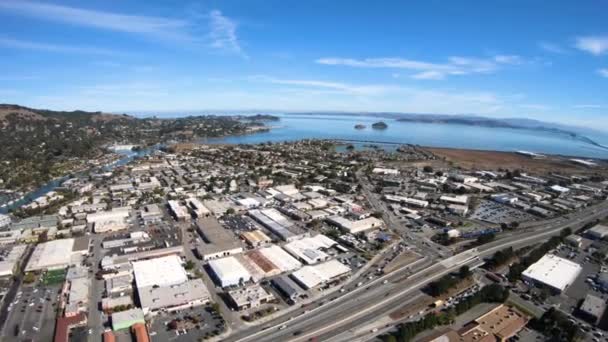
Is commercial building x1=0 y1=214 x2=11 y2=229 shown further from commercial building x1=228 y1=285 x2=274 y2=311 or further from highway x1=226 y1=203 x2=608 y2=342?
highway x1=226 y1=203 x2=608 y2=342

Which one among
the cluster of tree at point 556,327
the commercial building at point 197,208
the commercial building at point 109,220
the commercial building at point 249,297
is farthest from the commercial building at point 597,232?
the commercial building at point 109,220

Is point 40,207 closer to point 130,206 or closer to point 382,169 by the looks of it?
point 130,206

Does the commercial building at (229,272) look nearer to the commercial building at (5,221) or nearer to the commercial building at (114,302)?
the commercial building at (114,302)

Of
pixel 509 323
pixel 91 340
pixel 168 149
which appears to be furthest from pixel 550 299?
pixel 168 149

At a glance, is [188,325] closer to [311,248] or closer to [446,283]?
[311,248]

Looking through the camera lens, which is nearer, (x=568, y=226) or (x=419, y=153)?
(x=568, y=226)

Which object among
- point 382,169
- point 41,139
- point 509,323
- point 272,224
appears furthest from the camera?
point 41,139
